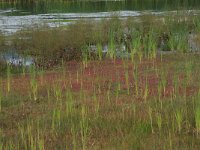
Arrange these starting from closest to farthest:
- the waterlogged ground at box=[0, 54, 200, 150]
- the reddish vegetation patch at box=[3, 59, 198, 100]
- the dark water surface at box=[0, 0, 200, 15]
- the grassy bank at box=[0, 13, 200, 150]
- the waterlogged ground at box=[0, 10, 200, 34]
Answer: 1. the waterlogged ground at box=[0, 54, 200, 150]
2. the grassy bank at box=[0, 13, 200, 150]
3. the reddish vegetation patch at box=[3, 59, 198, 100]
4. the waterlogged ground at box=[0, 10, 200, 34]
5. the dark water surface at box=[0, 0, 200, 15]

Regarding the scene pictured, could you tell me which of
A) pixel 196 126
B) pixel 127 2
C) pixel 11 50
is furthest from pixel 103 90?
pixel 127 2

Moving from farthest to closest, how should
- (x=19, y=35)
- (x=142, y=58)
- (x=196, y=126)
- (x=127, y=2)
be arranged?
1. (x=127, y=2)
2. (x=19, y=35)
3. (x=142, y=58)
4. (x=196, y=126)

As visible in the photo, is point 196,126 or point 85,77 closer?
point 196,126

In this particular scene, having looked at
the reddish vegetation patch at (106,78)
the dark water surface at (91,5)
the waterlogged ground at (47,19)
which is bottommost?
the reddish vegetation patch at (106,78)

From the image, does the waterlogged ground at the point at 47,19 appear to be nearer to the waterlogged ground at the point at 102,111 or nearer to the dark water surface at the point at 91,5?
the dark water surface at the point at 91,5

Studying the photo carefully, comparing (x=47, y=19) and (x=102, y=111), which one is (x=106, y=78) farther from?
(x=47, y=19)

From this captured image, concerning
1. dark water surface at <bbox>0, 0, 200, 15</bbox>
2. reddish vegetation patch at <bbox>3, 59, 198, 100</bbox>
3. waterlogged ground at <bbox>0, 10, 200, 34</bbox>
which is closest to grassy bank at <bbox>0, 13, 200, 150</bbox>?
reddish vegetation patch at <bbox>3, 59, 198, 100</bbox>

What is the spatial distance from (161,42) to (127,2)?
79.0ft

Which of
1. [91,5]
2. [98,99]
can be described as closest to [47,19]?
[91,5]

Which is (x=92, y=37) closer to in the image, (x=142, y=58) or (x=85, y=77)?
(x=142, y=58)

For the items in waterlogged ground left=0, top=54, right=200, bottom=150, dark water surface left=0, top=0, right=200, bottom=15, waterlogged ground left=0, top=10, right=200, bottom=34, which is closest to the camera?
waterlogged ground left=0, top=54, right=200, bottom=150

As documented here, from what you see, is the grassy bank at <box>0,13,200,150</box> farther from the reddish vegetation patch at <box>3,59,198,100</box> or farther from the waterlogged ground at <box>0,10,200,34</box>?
the waterlogged ground at <box>0,10,200,34</box>

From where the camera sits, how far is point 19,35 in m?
24.2

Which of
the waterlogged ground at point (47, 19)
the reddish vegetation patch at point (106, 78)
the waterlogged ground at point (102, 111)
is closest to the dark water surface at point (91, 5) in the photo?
the waterlogged ground at point (47, 19)
